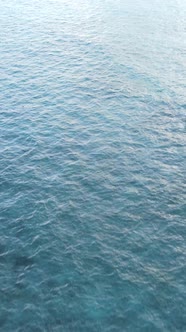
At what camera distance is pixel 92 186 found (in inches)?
2058

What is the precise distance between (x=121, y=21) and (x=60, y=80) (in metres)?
48.5

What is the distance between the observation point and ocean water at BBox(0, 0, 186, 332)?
3738cm

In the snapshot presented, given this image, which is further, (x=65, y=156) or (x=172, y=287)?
(x=65, y=156)

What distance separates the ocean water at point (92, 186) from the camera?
37375 mm

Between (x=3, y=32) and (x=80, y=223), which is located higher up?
(x=3, y=32)

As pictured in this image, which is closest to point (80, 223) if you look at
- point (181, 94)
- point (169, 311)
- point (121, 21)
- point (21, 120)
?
point (169, 311)

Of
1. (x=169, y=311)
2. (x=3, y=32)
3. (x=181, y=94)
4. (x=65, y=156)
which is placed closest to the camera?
(x=169, y=311)

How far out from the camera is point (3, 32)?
10856 centimetres

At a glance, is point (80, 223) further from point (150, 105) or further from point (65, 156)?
point (150, 105)

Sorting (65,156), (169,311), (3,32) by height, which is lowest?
(169,311)

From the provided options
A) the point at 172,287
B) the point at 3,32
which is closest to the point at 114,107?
the point at 172,287

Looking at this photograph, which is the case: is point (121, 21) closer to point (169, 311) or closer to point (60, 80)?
point (60, 80)

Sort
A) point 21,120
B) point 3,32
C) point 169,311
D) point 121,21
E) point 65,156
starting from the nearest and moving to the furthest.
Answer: point 169,311, point 65,156, point 21,120, point 3,32, point 121,21

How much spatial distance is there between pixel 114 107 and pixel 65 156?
18.7m
